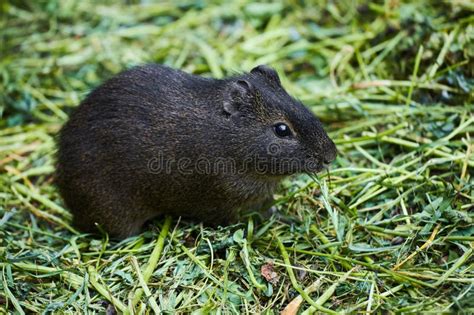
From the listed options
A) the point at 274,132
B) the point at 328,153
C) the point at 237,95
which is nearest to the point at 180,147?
the point at 237,95

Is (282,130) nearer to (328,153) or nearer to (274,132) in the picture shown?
(274,132)

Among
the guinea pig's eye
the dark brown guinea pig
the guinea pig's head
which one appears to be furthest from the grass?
the guinea pig's eye

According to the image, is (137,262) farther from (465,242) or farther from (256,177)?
(465,242)

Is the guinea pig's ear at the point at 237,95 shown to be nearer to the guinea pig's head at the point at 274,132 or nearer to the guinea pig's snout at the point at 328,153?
the guinea pig's head at the point at 274,132

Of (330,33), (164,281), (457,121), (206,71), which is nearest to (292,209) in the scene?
(164,281)

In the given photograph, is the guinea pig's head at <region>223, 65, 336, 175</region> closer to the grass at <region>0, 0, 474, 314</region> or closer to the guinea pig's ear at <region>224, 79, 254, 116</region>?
the guinea pig's ear at <region>224, 79, 254, 116</region>
